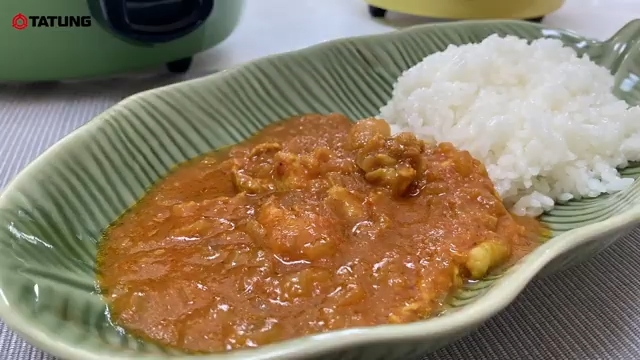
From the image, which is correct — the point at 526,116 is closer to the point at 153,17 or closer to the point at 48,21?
the point at 153,17

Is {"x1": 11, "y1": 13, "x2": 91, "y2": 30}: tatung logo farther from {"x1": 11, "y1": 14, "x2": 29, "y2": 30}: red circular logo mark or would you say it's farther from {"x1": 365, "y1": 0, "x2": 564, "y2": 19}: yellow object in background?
{"x1": 365, "y1": 0, "x2": 564, "y2": 19}: yellow object in background

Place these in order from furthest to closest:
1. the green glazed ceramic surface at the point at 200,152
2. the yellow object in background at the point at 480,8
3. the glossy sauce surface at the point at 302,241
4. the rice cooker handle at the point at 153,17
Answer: the yellow object in background at the point at 480,8 < the rice cooker handle at the point at 153,17 < the glossy sauce surface at the point at 302,241 < the green glazed ceramic surface at the point at 200,152

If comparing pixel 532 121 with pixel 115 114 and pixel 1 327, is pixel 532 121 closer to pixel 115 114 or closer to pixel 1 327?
pixel 115 114

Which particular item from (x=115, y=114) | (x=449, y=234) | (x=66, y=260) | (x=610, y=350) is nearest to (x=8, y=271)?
(x=66, y=260)

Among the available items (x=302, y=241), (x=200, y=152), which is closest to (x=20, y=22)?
(x=200, y=152)

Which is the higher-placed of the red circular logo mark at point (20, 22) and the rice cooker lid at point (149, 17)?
the rice cooker lid at point (149, 17)

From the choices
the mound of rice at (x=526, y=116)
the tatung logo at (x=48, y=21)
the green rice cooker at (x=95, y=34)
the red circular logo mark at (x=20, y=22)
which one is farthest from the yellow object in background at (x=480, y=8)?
the red circular logo mark at (x=20, y=22)

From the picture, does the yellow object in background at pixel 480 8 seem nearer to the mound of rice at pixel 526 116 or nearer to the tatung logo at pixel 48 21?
the mound of rice at pixel 526 116

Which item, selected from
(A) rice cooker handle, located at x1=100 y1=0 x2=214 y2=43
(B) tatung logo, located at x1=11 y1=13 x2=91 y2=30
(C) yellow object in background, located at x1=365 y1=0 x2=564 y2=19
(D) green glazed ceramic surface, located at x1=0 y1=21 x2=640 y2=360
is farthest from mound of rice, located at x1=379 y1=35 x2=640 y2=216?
(B) tatung logo, located at x1=11 y1=13 x2=91 y2=30
